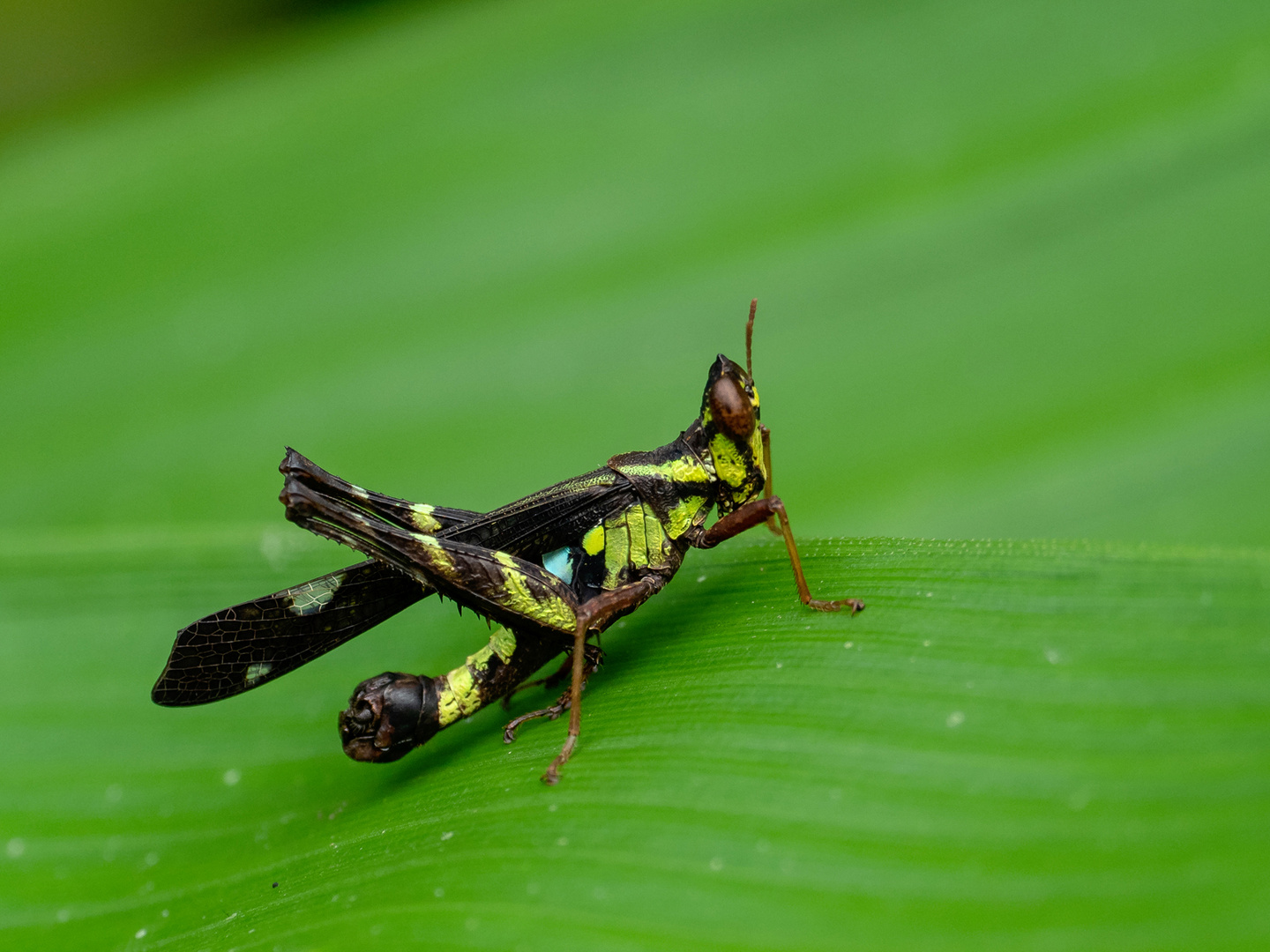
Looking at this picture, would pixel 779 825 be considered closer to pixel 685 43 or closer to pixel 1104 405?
pixel 1104 405

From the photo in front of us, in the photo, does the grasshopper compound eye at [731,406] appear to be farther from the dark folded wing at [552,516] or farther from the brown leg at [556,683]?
the brown leg at [556,683]

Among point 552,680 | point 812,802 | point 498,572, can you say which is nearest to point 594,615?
point 498,572

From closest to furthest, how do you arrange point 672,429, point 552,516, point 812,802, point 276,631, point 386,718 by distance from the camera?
point 812,802 → point 386,718 → point 276,631 → point 552,516 → point 672,429

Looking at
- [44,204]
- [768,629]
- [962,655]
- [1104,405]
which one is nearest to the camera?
[962,655]

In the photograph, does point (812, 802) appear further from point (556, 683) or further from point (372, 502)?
point (372, 502)

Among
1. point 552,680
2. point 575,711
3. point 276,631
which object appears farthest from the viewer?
point 552,680

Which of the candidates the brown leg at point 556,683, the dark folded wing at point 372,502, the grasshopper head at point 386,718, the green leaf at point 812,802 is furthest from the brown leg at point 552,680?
the dark folded wing at point 372,502

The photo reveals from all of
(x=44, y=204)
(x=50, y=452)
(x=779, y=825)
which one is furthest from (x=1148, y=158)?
(x=44, y=204)

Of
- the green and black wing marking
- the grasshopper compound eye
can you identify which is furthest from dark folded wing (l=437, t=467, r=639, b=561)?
the grasshopper compound eye
